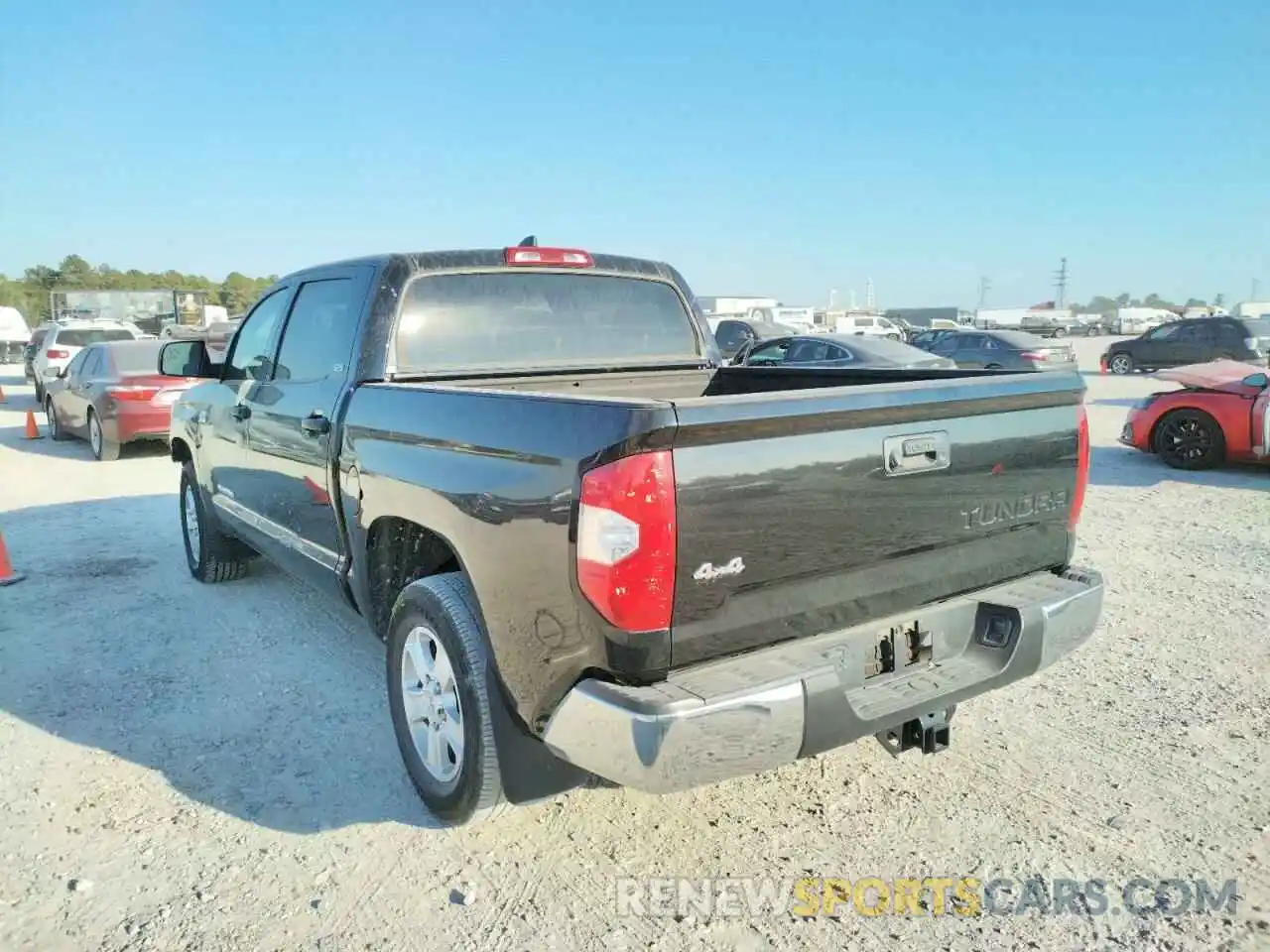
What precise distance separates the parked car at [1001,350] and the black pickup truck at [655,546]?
17873 mm

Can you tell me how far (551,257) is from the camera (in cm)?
426

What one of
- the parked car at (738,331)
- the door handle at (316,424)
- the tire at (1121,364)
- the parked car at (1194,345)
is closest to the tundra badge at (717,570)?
the door handle at (316,424)

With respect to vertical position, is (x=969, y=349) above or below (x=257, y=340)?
below

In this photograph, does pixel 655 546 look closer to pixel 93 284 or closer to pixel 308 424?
pixel 308 424

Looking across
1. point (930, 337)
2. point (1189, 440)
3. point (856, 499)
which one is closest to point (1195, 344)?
point (930, 337)

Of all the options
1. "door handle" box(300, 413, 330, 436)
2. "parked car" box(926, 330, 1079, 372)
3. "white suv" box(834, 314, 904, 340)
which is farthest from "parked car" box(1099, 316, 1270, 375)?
"door handle" box(300, 413, 330, 436)

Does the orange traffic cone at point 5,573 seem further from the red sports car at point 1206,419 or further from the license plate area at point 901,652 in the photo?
the red sports car at point 1206,419

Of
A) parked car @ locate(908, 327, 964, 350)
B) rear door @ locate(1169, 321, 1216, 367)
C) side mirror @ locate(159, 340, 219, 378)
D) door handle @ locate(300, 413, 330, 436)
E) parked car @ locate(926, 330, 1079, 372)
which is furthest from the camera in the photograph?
Result: rear door @ locate(1169, 321, 1216, 367)

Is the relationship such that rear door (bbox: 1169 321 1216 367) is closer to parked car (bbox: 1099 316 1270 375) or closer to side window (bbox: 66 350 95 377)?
parked car (bbox: 1099 316 1270 375)

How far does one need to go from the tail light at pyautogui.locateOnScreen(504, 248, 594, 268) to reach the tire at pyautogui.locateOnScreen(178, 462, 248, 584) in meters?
2.91

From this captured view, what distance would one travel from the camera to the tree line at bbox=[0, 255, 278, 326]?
53500 millimetres

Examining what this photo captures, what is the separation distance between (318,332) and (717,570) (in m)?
2.63

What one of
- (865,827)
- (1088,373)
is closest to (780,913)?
(865,827)

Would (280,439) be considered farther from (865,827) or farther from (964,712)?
(964,712)
